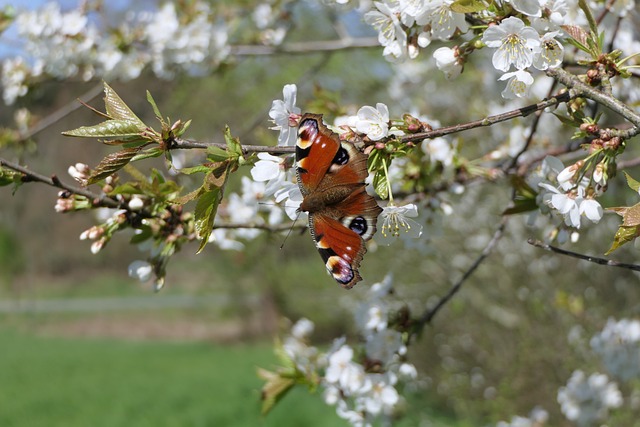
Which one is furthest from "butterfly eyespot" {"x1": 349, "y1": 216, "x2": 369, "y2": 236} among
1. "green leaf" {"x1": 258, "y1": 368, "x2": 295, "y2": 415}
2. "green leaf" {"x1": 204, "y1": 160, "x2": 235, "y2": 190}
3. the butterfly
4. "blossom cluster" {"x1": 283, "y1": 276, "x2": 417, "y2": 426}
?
"green leaf" {"x1": 258, "y1": 368, "x2": 295, "y2": 415}

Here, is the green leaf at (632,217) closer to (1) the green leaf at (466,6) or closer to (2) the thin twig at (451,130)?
(2) the thin twig at (451,130)

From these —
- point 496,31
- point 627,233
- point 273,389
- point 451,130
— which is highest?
point 496,31

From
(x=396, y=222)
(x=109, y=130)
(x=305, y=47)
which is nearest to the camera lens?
(x=109, y=130)

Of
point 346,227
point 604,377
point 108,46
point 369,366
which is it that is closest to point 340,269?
point 346,227

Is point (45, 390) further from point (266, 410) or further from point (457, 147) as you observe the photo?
point (457, 147)

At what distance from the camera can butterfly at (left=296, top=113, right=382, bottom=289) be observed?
46.2 inches

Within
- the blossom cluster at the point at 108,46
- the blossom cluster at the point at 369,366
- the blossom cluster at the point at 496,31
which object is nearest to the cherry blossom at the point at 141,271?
the blossom cluster at the point at 369,366

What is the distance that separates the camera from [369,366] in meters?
1.81

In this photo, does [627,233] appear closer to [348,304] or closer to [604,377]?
[604,377]

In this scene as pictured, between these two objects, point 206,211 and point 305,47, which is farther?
point 305,47

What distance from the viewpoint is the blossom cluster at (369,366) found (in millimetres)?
1787

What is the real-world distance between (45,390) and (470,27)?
6538 mm

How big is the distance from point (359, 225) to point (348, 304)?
580cm

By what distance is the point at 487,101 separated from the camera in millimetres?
5305
